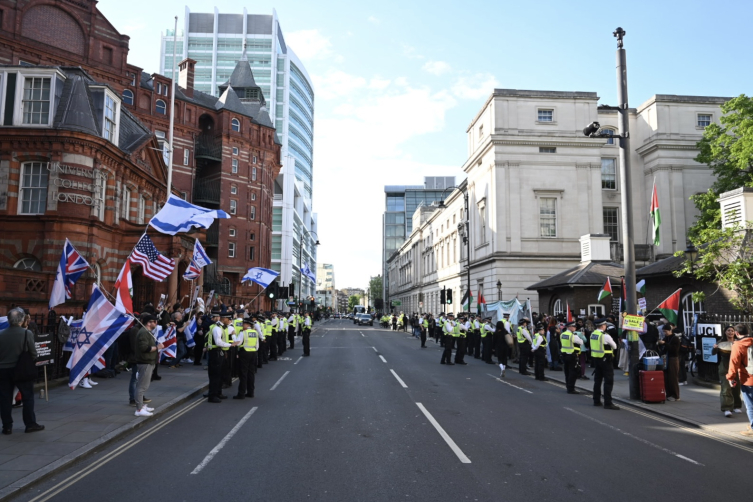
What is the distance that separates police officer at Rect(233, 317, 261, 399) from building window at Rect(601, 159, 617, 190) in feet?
123

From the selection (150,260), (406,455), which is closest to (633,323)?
(406,455)

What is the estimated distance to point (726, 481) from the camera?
21.6 ft

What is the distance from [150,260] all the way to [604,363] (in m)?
13.0

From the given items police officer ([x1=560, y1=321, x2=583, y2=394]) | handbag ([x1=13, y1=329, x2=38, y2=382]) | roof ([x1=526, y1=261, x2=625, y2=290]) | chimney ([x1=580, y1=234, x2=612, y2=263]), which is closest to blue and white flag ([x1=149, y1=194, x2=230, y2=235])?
handbag ([x1=13, y1=329, x2=38, y2=382])

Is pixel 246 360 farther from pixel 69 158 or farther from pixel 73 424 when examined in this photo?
pixel 69 158

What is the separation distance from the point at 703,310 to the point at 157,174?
1123 inches

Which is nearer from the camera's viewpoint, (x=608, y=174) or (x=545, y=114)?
(x=545, y=114)

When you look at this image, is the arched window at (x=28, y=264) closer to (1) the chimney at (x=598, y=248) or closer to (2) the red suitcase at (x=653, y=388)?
(2) the red suitcase at (x=653, y=388)

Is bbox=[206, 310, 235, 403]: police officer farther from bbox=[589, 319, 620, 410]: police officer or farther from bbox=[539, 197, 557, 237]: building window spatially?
bbox=[539, 197, 557, 237]: building window

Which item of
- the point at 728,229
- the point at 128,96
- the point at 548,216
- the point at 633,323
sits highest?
the point at 128,96

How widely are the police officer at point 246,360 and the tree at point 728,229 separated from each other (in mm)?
11895

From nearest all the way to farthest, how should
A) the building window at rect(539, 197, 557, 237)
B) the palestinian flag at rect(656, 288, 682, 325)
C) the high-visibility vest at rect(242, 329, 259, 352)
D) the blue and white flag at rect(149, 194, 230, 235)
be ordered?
the high-visibility vest at rect(242, 329, 259, 352), the palestinian flag at rect(656, 288, 682, 325), the blue and white flag at rect(149, 194, 230, 235), the building window at rect(539, 197, 557, 237)

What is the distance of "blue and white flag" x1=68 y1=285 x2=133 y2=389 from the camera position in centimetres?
1026

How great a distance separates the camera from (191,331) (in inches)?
733
